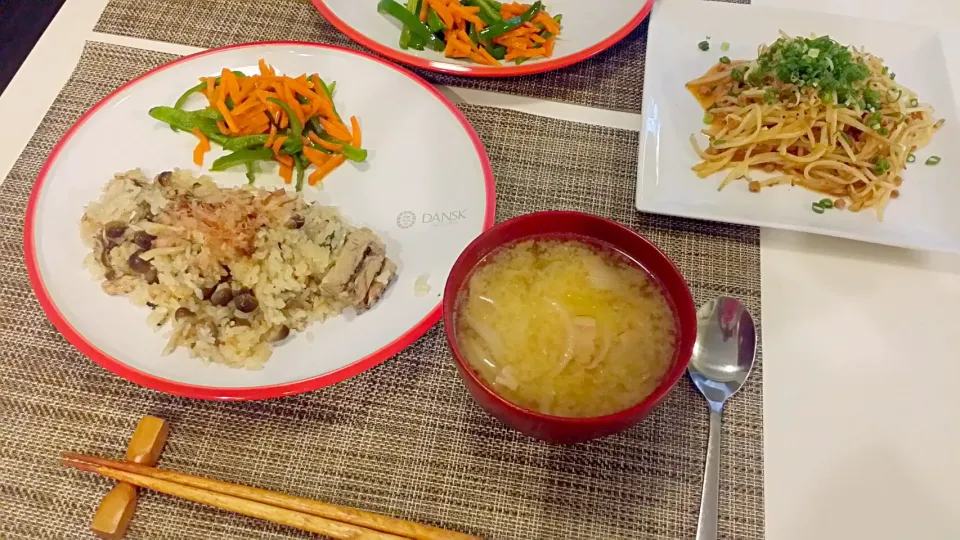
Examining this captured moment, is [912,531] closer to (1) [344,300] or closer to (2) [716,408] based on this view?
(2) [716,408]

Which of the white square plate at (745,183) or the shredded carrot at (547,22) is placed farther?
the shredded carrot at (547,22)

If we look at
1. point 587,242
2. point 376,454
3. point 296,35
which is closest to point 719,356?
point 587,242

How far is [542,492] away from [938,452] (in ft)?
2.94

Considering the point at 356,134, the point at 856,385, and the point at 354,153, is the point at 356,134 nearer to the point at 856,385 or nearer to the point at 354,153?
the point at 354,153

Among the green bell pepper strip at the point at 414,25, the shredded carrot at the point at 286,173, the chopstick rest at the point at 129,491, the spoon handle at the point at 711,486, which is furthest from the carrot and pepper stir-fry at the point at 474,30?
the chopstick rest at the point at 129,491

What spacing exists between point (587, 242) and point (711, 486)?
0.56 meters

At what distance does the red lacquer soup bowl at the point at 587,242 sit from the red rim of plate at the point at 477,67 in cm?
74

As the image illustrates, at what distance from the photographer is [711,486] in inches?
51.6

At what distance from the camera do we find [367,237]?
5.00 feet

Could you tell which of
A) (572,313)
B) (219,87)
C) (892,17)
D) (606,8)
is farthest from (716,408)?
(892,17)

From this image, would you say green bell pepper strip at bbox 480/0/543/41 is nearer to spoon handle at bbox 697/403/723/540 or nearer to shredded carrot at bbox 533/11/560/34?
shredded carrot at bbox 533/11/560/34

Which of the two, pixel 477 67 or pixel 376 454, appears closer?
pixel 376 454

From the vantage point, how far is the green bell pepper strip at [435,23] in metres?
2.00

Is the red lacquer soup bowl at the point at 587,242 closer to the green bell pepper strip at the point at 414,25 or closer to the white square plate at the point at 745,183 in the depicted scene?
the white square plate at the point at 745,183
